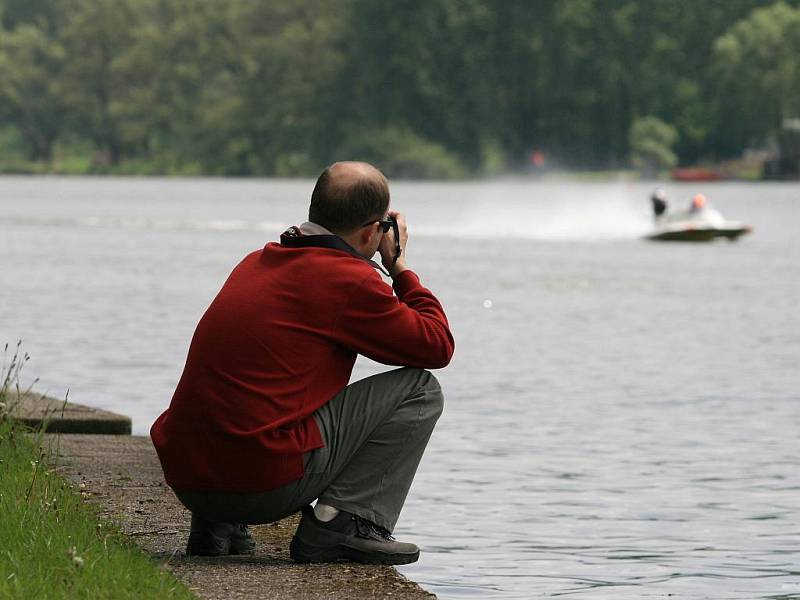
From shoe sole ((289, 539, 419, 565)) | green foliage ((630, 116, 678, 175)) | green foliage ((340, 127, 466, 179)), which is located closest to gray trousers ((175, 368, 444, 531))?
shoe sole ((289, 539, 419, 565))

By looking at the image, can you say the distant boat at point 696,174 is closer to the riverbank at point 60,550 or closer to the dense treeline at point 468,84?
the dense treeline at point 468,84

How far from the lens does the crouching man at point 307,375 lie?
6324 millimetres

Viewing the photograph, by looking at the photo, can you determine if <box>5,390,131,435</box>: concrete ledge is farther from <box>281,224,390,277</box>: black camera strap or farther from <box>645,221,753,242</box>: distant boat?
<box>645,221,753,242</box>: distant boat

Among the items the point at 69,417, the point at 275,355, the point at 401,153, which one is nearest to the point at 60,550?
the point at 275,355

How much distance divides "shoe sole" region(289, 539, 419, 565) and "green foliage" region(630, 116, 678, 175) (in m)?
114

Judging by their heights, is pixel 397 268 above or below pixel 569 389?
above

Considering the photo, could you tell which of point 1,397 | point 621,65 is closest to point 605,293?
point 1,397

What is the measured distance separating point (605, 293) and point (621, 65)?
303 feet

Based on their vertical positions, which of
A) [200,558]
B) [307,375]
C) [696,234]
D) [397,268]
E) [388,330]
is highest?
[397,268]

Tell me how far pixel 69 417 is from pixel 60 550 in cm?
402

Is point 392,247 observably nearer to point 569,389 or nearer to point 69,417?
point 69,417

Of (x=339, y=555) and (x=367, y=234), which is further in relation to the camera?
(x=339, y=555)

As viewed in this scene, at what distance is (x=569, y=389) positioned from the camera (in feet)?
53.8

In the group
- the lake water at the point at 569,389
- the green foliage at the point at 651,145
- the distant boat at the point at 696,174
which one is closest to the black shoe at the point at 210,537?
the lake water at the point at 569,389
